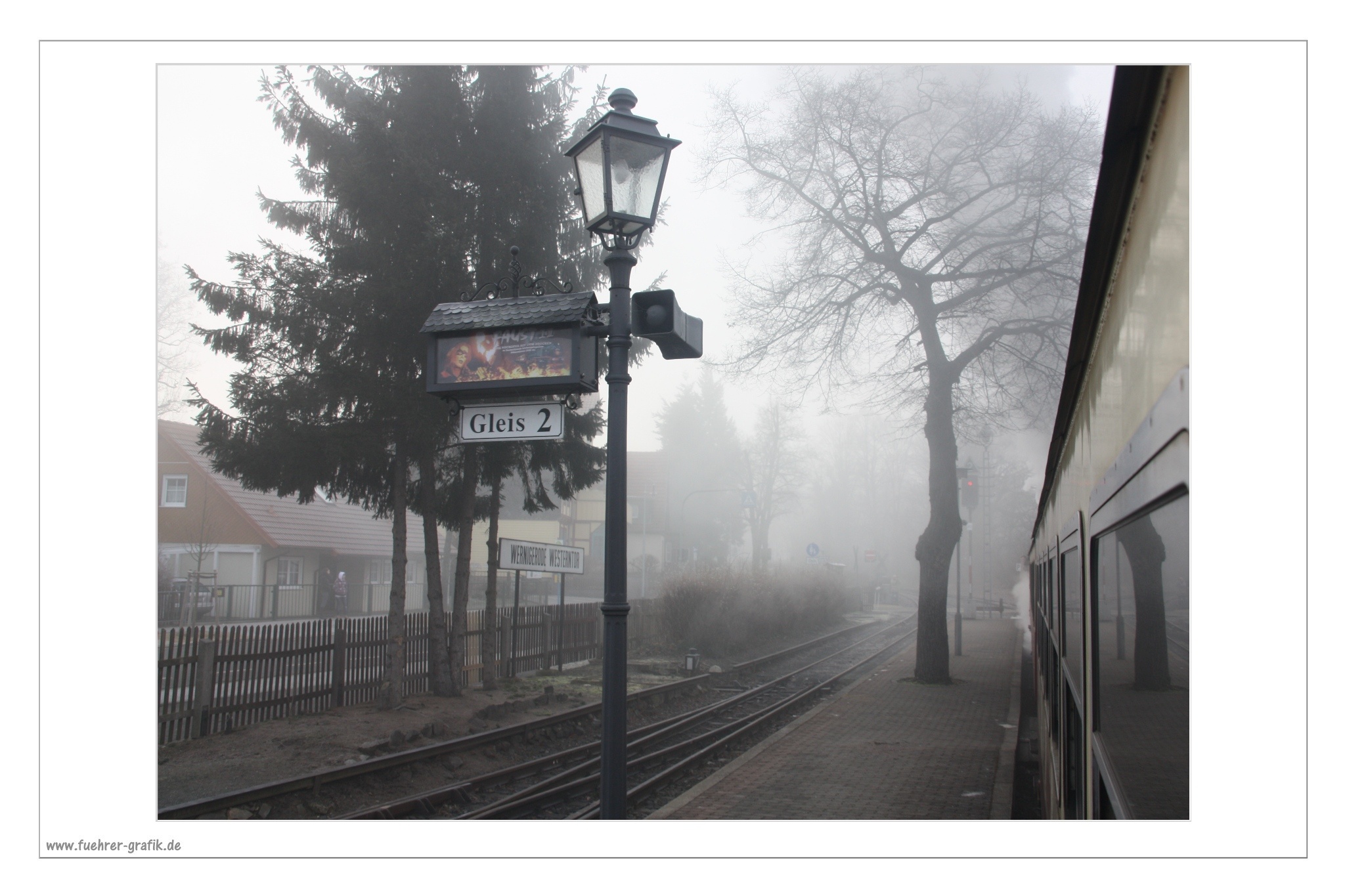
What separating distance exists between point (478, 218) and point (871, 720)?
29.8 feet

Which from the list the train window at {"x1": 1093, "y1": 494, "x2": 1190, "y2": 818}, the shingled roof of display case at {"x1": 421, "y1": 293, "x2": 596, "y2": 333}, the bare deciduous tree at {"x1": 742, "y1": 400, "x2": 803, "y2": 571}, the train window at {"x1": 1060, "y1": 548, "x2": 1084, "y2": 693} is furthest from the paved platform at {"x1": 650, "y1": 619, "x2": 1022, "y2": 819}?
the bare deciduous tree at {"x1": 742, "y1": 400, "x2": 803, "y2": 571}

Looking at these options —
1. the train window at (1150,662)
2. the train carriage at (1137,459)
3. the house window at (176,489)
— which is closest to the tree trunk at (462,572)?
the train carriage at (1137,459)

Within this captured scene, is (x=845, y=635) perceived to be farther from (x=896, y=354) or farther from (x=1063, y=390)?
(x=1063, y=390)

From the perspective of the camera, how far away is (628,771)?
361 inches

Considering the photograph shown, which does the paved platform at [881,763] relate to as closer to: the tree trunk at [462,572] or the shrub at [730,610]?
the tree trunk at [462,572]

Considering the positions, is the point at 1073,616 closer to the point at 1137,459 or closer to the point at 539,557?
the point at 1137,459

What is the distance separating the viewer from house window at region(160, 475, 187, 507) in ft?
88.2

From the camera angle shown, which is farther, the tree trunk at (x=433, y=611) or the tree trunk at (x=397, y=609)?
the tree trunk at (x=433, y=611)

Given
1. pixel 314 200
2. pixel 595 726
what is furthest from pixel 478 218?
pixel 595 726

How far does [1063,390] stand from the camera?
3725 mm

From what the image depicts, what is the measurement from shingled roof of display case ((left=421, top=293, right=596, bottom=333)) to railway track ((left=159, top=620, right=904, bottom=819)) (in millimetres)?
4041

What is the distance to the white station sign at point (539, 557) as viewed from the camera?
13555 millimetres

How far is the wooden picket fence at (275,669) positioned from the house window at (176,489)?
17.8 meters

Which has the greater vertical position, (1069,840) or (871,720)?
(1069,840)
